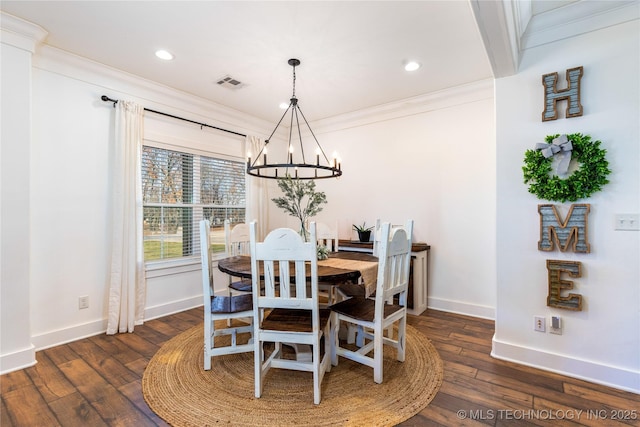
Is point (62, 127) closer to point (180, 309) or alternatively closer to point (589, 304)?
point (180, 309)

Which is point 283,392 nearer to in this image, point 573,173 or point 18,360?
point 18,360

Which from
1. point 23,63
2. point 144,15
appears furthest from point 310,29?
point 23,63

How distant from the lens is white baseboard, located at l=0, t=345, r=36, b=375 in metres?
2.22

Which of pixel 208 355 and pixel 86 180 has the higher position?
pixel 86 180

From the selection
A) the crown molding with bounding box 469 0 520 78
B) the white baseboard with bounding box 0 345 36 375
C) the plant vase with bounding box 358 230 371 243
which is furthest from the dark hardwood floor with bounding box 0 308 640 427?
the crown molding with bounding box 469 0 520 78

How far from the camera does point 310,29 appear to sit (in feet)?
7.72

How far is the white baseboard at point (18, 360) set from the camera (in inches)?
87.4

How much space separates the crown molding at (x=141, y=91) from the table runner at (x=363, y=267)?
8.72ft

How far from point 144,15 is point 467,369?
12.0 feet

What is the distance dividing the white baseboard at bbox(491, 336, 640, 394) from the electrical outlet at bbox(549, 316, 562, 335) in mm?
167

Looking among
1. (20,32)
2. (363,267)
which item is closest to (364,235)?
(363,267)

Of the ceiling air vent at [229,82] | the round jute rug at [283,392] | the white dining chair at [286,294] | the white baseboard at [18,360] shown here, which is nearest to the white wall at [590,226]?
the round jute rug at [283,392]

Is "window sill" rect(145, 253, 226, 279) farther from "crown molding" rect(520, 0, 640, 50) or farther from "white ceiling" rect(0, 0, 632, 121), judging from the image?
"crown molding" rect(520, 0, 640, 50)

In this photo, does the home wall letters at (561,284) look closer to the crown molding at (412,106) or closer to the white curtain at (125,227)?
the crown molding at (412,106)
